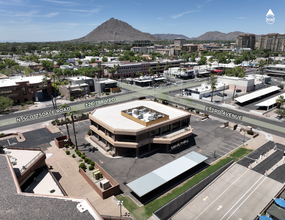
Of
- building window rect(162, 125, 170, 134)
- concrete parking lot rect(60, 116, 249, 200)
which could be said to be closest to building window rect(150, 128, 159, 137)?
building window rect(162, 125, 170, 134)

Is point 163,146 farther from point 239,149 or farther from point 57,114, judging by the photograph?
point 57,114

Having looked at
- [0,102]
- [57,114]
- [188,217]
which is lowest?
[188,217]

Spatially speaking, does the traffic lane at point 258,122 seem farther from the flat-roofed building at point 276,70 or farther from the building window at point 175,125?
the flat-roofed building at point 276,70

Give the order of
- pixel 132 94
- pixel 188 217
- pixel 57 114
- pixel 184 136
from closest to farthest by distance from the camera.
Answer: pixel 188 217
pixel 184 136
pixel 57 114
pixel 132 94

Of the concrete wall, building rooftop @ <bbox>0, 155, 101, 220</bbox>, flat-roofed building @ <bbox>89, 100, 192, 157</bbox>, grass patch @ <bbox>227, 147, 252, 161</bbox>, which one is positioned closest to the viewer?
building rooftop @ <bbox>0, 155, 101, 220</bbox>

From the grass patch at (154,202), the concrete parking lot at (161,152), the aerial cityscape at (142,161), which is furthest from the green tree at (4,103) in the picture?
the grass patch at (154,202)

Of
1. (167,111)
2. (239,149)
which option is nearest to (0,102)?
(167,111)

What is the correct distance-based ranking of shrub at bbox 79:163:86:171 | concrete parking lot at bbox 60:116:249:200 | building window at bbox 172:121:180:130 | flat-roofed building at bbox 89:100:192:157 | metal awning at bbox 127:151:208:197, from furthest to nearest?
1. building window at bbox 172:121:180:130
2. flat-roofed building at bbox 89:100:192:157
3. concrete parking lot at bbox 60:116:249:200
4. shrub at bbox 79:163:86:171
5. metal awning at bbox 127:151:208:197

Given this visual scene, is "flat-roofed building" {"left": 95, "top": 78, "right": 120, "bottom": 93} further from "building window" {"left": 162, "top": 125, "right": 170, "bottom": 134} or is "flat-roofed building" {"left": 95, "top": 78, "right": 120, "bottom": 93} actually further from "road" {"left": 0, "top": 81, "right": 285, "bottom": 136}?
"building window" {"left": 162, "top": 125, "right": 170, "bottom": 134}
